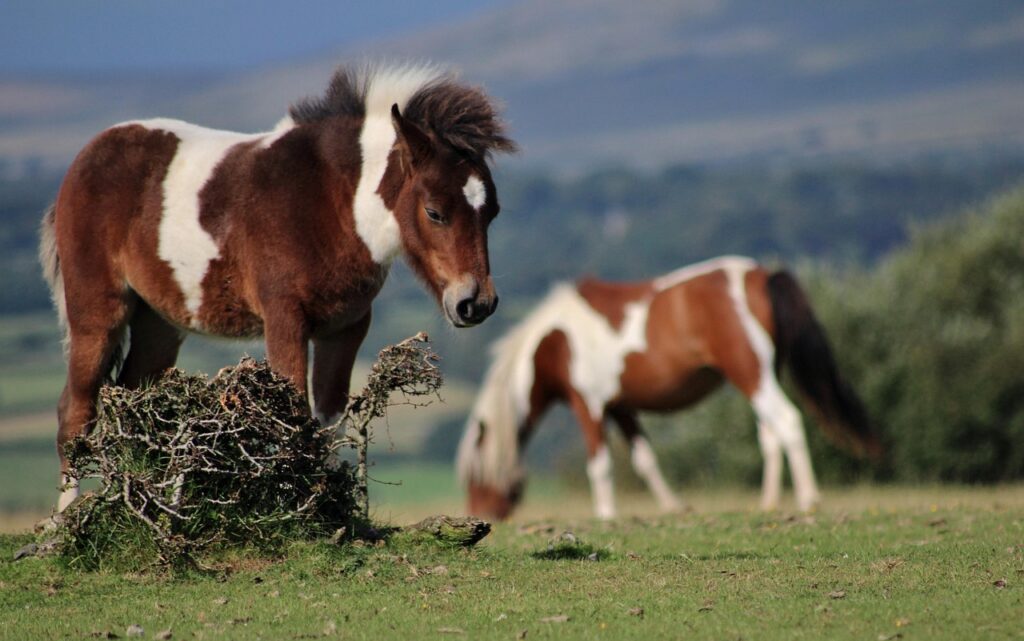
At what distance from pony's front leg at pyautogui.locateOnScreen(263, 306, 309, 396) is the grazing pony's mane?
4.16 feet

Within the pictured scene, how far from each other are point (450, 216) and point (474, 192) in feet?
0.60

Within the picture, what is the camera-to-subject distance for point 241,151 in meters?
7.53

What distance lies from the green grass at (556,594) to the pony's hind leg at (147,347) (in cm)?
120

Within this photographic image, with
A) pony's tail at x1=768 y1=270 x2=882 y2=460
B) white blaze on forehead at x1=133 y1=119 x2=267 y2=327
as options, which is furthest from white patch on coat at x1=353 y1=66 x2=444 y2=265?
pony's tail at x1=768 y1=270 x2=882 y2=460

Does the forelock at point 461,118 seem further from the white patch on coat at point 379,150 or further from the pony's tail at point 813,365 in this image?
the pony's tail at point 813,365

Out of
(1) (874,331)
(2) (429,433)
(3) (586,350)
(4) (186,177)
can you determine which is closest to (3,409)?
(2) (429,433)

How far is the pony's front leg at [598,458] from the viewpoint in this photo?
14289 mm

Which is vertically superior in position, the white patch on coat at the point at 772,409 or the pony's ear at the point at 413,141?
the pony's ear at the point at 413,141

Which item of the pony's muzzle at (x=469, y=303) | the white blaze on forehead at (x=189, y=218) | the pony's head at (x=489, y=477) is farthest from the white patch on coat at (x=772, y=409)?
the white blaze on forehead at (x=189, y=218)

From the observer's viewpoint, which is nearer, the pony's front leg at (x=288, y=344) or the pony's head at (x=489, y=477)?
the pony's front leg at (x=288, y=344)

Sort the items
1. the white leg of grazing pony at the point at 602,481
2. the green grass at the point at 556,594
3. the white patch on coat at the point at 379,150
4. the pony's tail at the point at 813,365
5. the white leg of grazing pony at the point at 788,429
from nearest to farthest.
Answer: the green grass at the point at 556,594 → the white patch on coat at the point at 379,150 → the white leg of grazing pony at the point at 788,429 → the pony's tail at the point at 813,365 → the white leg of grazing pony at the point at 602,481

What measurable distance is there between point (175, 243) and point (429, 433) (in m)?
78.2

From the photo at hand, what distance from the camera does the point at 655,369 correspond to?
48.1ft

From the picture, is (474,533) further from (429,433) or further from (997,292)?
(429,433)
